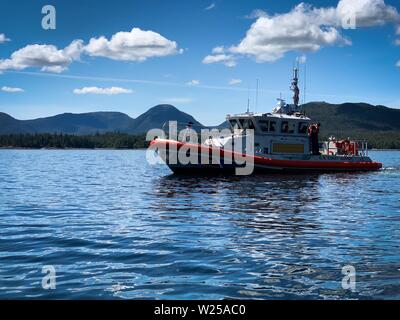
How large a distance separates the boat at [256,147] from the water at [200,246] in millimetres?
11065

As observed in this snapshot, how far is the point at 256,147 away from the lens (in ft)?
128

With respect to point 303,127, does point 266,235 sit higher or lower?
lower

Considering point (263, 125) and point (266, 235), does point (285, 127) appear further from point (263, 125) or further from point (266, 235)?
point (266, 235)

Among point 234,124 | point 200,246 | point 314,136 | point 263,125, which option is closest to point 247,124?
point 263,125

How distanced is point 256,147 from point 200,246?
26.6m

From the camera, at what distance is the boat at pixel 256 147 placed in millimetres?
36094

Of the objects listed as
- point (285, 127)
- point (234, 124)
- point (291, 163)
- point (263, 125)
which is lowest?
point (291, 163)

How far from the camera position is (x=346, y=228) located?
621 inches

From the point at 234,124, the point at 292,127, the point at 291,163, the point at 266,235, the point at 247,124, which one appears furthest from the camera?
the point at 292,127

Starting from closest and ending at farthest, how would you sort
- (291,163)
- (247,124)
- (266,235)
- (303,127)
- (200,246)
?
(200,246) → (266,235) → (247,124) → (291,163) → (303,127)

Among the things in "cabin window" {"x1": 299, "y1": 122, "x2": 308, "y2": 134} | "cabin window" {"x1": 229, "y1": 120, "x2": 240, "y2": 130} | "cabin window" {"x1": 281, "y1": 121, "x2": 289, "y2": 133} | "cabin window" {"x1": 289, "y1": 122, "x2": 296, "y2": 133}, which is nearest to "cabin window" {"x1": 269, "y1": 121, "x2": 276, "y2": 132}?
"cabin window" {"x1": 281, "y1": 121, "x2": 289, "y2": 133}

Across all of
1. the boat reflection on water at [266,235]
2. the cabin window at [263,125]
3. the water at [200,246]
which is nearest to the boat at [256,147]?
the cabin window at [263,125]
